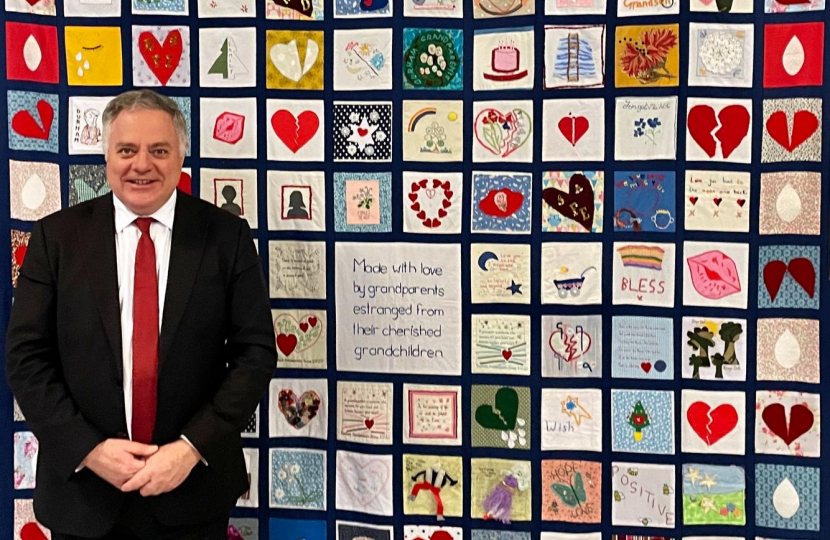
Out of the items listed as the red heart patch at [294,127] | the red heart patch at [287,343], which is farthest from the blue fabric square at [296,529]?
the red heart patch at [294,127]

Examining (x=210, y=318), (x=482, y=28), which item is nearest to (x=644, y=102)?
(x=482, y=28)

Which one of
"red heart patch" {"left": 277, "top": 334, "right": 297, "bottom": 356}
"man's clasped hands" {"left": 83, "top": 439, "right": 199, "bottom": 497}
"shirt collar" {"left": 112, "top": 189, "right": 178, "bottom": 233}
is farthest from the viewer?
"red heart patch" {"left": 277, "top": 334, "right": 297, "bottom": 356}

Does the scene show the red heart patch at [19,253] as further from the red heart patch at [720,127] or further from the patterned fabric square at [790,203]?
the patterned fabric square at [790,203]

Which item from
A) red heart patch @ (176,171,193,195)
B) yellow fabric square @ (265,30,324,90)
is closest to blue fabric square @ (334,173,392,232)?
yellow fabric square @ (265,30,324,90)

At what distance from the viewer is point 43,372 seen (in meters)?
1.74

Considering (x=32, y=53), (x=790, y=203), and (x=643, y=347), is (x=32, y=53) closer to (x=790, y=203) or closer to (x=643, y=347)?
(x=643, y=347)

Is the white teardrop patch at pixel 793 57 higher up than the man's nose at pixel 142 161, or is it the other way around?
the white teardrop patch at pixel 793 57

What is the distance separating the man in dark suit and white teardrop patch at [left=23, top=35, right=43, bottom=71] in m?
0.83

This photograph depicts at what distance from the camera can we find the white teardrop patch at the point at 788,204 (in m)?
2.26

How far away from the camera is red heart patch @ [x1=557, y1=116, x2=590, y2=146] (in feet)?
7.62

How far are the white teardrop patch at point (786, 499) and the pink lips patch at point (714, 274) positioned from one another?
1.95 ft

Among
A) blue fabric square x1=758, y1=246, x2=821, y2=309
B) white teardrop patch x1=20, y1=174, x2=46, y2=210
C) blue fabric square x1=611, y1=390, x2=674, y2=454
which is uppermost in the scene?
white teardrop patch x1=20, y1=174, x2=46, y2=210

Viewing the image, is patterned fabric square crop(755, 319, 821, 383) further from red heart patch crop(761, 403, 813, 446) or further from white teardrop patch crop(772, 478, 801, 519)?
white teardrop patch crop(772, 478, 801, 519)

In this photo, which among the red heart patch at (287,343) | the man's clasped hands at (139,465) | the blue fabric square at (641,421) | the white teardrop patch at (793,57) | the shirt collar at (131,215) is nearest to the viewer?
the man's clasped hands at (139,465)
